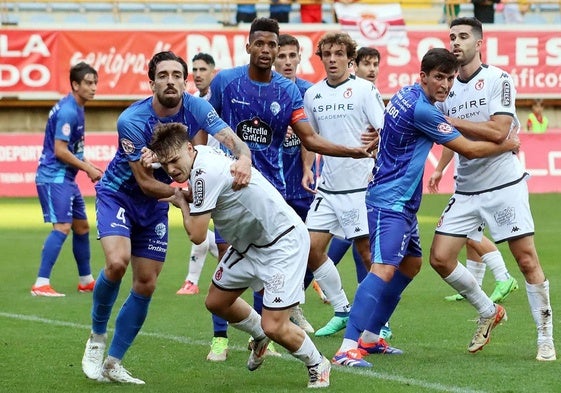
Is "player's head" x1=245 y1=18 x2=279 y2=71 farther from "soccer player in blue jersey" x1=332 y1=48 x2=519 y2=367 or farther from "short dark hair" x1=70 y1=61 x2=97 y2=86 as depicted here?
"short dark hair" x1=70 y1=61 x2=97 y2=86

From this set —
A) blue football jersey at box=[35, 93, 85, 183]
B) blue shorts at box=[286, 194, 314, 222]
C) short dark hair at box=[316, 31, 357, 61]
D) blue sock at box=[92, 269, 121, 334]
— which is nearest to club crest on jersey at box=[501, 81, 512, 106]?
short dark hair at box=[316, 31, 357, 61]

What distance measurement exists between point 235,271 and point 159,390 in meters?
0.90

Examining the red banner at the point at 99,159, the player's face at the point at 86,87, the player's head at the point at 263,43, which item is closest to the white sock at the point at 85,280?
the player's face at the point at 86,87

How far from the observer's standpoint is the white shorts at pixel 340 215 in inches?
388

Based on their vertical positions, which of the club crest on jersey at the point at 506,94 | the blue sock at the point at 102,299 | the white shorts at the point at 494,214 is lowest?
the blue sock at the point at 102,299

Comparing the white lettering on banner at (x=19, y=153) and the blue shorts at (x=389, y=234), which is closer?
the blue shorts at (x=389, y=234)

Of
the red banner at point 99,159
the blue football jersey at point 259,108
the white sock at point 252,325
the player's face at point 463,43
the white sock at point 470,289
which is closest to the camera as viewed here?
the white sock at point 252,325

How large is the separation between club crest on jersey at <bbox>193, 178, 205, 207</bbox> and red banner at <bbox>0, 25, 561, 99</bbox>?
21193 millimetres

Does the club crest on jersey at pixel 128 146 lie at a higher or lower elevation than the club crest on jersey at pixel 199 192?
higher

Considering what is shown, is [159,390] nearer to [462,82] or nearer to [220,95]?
[220,95]

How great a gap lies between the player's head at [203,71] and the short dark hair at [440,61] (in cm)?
399

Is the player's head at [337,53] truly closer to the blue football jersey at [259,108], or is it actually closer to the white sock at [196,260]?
the blue football jersey at [259,108]

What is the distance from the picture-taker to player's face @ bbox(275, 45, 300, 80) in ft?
33.6

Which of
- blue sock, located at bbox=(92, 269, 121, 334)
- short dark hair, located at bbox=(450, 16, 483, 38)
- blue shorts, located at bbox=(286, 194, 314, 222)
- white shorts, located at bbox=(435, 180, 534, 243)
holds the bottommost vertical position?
blue sock, located at bbox=(92, 269, 121, 334)
